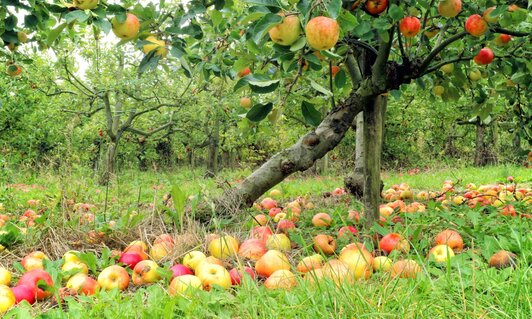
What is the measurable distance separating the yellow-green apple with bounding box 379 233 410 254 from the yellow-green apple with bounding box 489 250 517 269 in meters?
0.37

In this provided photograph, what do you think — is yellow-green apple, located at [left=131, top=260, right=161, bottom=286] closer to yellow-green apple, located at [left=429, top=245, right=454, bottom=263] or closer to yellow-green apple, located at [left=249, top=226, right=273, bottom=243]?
yellow-green apple, located at [left=249, top=226, right=273, bottom=243]

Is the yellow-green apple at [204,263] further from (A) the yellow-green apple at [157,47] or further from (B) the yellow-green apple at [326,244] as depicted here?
(A) the yellow-green apple at [157,47]

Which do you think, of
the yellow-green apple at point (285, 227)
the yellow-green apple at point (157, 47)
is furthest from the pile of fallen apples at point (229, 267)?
the yellow-green apple at point (157, 47)

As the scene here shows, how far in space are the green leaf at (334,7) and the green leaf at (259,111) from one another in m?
0.55

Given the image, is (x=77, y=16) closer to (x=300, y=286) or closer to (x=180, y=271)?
(x=180, y=271)

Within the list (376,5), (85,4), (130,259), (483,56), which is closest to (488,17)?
(483,56)

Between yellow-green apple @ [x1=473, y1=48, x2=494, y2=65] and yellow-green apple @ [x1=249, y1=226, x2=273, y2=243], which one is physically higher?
yellow-green apple @ [x1=473, y1=48, x2=494, y2=65]

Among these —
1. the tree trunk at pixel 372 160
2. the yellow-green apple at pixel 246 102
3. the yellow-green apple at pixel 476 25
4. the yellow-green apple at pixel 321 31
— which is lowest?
the tree trunk at pixel 372 160

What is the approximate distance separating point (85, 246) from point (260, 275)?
1208mm

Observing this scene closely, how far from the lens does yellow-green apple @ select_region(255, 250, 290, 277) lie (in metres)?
1.98

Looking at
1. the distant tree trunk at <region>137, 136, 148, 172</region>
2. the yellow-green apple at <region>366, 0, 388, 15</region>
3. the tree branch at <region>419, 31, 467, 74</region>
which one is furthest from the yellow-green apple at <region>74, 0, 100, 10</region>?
the distant tree trunk at <region>137, 136, 148, 172</region>

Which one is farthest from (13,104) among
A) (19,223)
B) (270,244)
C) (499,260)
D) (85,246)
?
(499,260)

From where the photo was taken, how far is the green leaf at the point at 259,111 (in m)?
1.80

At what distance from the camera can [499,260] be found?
186 centimetres
